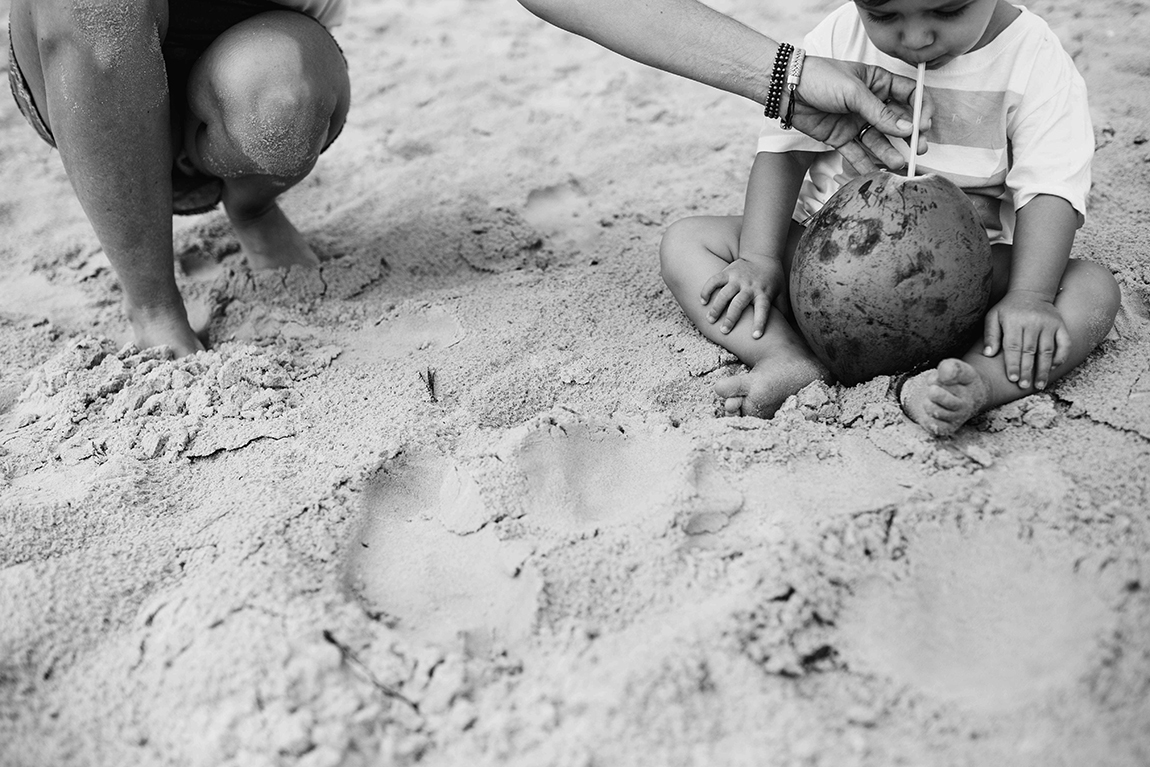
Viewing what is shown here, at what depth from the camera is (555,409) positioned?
175cm

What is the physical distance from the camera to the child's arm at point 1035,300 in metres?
1.69

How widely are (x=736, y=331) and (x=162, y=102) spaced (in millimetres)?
1302

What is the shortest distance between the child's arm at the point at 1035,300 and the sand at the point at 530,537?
93 mm

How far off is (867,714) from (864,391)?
0.76 meters

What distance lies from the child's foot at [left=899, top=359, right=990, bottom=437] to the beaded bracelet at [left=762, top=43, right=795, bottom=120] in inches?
24.5

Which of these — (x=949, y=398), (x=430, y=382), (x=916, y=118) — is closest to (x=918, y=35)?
(x=916, y=118)

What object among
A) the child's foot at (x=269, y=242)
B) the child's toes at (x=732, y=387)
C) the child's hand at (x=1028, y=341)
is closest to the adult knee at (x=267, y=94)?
the child's foot at (x=269, y=242)

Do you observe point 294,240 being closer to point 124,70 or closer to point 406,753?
point 124,70

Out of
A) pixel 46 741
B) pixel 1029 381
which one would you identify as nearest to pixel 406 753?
pixel 46 741

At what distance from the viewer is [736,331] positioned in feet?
A: 6.43

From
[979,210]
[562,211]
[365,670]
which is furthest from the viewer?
[562,211]

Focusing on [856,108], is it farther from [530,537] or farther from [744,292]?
[530,537]

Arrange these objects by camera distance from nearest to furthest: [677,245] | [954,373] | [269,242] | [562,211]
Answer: [954,373] < [677,245] < [269,242] < [562,211]

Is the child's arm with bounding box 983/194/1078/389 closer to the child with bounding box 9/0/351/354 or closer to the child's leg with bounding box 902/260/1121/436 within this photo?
the child's leg with bounding box 902/260/1121/436
